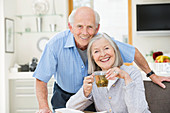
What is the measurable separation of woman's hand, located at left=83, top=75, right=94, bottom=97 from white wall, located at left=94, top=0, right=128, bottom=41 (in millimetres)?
3193

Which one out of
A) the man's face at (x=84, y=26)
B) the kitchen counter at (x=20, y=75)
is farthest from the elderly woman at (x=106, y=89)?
the kitchen counter at (x=20, y=75)

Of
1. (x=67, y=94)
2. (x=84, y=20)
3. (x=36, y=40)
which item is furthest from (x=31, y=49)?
(x=84, y=20)

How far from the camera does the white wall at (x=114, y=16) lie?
4871 millimetres

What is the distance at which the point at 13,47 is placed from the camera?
194 inches

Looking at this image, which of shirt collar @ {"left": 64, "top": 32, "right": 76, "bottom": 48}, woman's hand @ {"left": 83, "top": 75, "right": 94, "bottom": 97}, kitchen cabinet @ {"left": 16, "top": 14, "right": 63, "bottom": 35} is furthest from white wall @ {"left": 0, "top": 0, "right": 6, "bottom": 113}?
woman's hand @ {"left": 83, "top": 75, "right": 94, "bottom": 97}

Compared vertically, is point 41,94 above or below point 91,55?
below

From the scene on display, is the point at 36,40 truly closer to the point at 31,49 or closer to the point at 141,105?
the point at 31,49

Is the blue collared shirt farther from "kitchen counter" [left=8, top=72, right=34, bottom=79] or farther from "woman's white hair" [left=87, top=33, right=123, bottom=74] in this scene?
"kitchen counter" [left=8, top=72, right=34, bottom=79]

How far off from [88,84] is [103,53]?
0.24 metres

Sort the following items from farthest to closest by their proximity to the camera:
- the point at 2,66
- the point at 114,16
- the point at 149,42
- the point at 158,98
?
the point at 114,16 < the point at 149,42 < the point at 2,66 < the point at 158,98

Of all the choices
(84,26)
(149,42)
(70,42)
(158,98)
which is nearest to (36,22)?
(149,42)

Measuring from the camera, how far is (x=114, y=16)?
4.89 meters

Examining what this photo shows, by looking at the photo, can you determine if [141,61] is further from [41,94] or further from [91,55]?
[41,94]

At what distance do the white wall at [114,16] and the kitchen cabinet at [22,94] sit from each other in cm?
165
